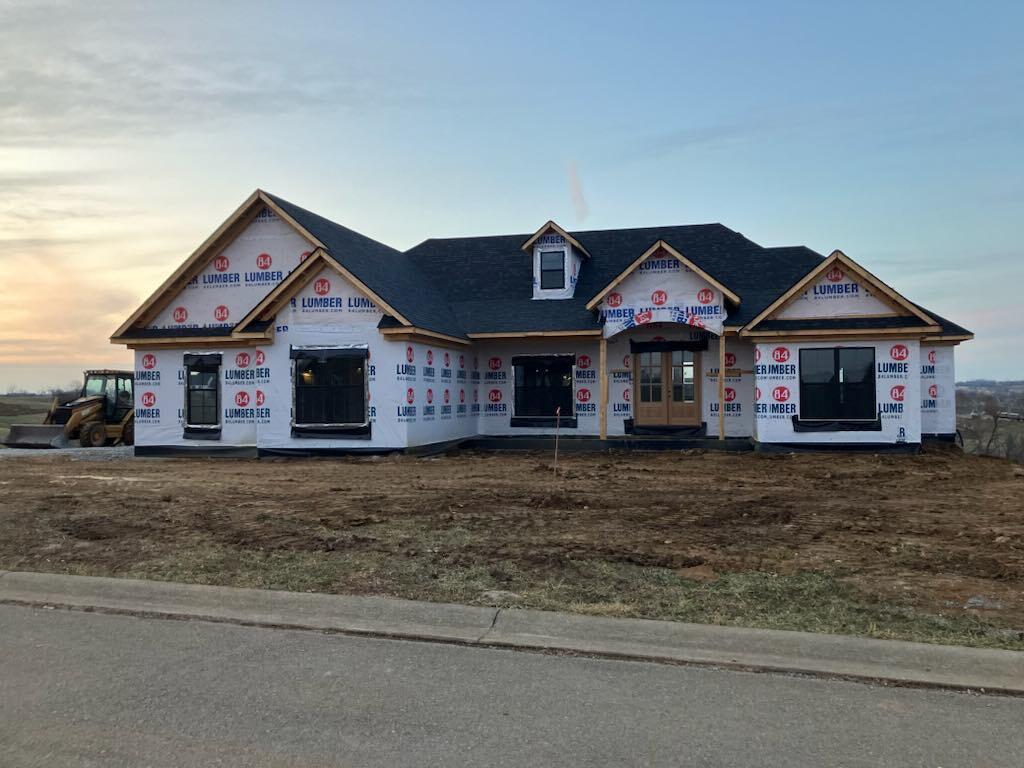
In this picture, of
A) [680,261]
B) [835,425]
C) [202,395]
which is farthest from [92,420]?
[835,425]

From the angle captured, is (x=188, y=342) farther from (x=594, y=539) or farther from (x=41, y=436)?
(x=594, y=539)

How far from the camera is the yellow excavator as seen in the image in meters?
25.5

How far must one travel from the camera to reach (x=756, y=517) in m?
11.0

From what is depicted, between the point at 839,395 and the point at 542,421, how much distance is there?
841cm

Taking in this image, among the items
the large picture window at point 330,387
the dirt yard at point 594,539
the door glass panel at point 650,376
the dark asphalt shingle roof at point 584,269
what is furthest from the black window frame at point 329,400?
the door glass panel at point 650,376

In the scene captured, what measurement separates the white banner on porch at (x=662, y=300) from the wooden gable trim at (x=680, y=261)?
258mm

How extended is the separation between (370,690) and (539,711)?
1126 mm

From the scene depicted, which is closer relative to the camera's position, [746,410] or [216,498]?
[216,498]

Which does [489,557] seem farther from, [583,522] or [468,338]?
[468,338]

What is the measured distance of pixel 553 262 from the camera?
80.6 feet

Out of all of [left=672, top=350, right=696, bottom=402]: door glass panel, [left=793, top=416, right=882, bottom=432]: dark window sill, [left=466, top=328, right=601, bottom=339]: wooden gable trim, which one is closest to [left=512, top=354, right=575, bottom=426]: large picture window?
[left=466, top=328, right=601, bottom=339]: wooden gable trim

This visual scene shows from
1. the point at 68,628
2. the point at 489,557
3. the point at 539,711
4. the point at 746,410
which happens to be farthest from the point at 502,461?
the point at 539,711

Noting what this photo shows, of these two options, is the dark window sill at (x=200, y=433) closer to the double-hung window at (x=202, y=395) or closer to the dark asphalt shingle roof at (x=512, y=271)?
the double-hung window at (x=202, y=395)

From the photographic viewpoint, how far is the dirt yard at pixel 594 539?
703 cm
